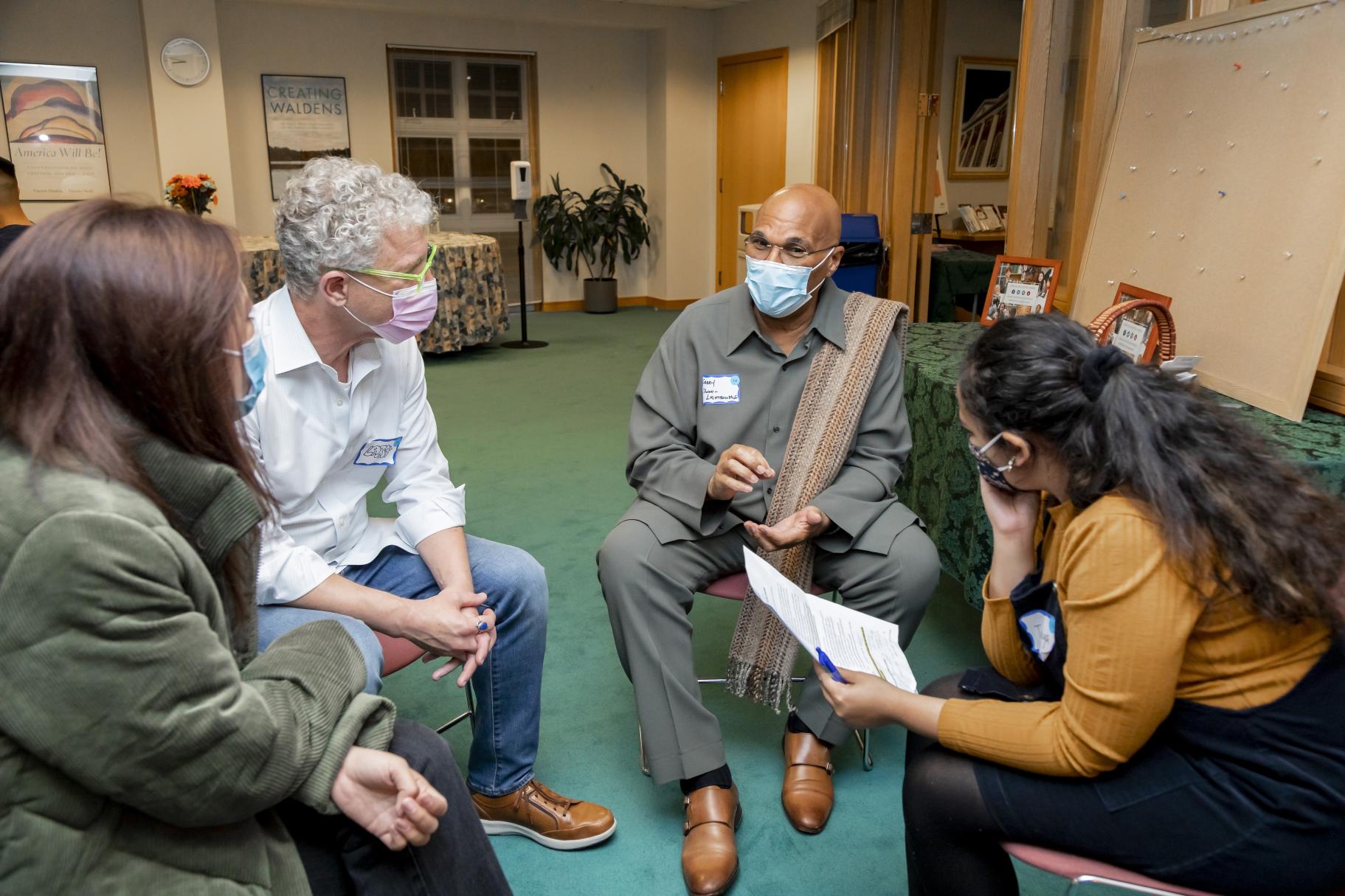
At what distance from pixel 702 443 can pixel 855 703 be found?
100 cm

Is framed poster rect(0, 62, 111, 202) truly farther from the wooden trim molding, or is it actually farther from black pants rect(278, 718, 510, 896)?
black pants rect(278, 718, 510, 896)

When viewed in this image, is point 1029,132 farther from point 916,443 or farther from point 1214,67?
point 916,443

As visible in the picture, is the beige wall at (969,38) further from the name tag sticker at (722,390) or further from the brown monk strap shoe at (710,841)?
the brown monk strap shoe at (710,841)

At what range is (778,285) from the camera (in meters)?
2.32

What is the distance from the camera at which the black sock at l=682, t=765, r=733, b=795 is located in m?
1.98

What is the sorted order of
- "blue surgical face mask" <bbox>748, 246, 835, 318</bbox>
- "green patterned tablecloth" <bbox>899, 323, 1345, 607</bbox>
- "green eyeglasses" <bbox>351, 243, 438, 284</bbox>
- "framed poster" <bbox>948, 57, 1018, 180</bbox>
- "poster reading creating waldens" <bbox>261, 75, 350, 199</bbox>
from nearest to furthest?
1. "green eyeglasses" <bbox>351, 243, 438, 284</bbox>
2. "green patterned tablecloth" <bbox>899, 323, 1345, 607</bbox>
3. "blue surgical face mask" <bbox>748, 246, 835, 318</bbox>
4. "framed poster" <bbox>948, 57, 1018, 180</bbox>
5. "poster reading creating waldens" <bbox>261, 75, 350, 199</bbox>

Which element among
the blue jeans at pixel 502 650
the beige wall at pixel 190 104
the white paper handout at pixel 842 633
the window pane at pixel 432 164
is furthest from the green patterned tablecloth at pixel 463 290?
the white paper handout at pixel 842 633

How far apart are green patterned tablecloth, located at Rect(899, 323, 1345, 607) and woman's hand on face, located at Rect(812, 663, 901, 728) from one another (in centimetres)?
118

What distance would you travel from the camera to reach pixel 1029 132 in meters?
3.39

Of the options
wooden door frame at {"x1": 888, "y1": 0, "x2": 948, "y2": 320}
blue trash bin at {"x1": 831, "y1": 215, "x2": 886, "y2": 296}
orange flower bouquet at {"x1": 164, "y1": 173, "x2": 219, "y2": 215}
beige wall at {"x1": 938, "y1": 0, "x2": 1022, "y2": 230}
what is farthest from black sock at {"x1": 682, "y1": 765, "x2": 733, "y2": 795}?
beige wall at {"x1": 938, "y1": 0, "x2": 1022, "y2": 230}

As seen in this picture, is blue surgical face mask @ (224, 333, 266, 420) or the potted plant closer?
blue surgical face mask @ (224, 333, 266, 420)

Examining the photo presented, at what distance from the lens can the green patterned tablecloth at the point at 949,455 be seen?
2.17 m

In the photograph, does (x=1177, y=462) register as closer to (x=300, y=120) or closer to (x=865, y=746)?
(x=865, y=746)

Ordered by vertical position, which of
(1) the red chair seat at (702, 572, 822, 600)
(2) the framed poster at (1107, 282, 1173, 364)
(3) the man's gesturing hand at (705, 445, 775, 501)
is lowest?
(1) the red chair seat at (702, 572, 822, 600)
